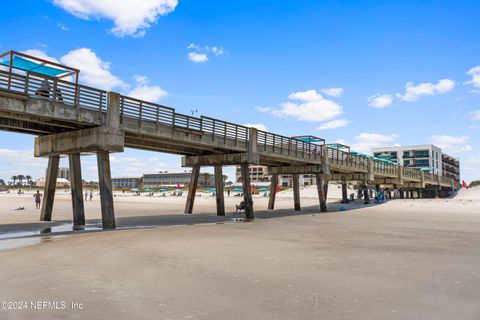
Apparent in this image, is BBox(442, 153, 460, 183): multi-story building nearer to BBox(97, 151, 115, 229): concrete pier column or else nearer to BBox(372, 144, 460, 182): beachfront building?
BBox(372, 144, 460, 182): beachfront building

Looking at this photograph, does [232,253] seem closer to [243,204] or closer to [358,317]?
[358,317]

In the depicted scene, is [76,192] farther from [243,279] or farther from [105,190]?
[243,279]

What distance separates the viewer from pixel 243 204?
27.8 metres

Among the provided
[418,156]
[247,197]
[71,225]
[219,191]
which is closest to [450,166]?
[418,156]

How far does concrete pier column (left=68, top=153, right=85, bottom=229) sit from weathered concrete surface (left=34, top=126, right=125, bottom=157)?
2.81 ft

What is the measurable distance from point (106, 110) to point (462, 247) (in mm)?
17062

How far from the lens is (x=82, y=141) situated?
1880 centimetres

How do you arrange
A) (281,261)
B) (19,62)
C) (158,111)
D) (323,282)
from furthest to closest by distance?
(158,111)
(19,62)
(281,261)
(323,282)

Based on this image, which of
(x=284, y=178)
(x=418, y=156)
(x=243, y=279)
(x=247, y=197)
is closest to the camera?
(x=243, y=279)

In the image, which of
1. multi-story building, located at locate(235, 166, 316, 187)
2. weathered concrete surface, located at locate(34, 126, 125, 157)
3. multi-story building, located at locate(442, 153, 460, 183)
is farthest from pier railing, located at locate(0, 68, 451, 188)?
multi-story building, located at locate(442, 153, 460, 183)

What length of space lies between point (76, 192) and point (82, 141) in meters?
3.38

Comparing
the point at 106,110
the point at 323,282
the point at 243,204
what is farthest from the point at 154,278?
the point at 243,204

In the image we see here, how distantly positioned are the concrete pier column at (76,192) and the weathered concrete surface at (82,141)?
86 centimetres

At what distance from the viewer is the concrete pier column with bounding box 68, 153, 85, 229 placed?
20141mm
